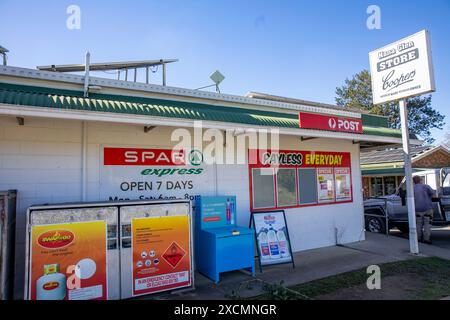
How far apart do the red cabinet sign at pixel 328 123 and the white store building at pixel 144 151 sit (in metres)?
0.06

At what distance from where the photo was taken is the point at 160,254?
5.09 m

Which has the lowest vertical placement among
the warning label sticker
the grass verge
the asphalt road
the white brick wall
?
the asphalt road

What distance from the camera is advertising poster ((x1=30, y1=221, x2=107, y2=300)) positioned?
4.25m

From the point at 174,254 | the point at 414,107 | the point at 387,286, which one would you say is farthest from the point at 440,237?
the point at 414,107

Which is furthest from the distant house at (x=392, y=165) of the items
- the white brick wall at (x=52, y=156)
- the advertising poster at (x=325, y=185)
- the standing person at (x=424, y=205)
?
the white brick wall at (x=52, y=156)

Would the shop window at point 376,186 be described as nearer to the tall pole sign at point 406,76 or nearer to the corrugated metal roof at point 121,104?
the tall pole sign at point 406,76

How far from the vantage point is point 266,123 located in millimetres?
6781

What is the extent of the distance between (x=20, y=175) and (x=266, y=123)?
183 inches

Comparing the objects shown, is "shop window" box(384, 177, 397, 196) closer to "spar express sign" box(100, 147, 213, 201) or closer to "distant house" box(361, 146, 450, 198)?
"distant house" box(361, 146, 450, 198)

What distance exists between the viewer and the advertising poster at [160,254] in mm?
4918

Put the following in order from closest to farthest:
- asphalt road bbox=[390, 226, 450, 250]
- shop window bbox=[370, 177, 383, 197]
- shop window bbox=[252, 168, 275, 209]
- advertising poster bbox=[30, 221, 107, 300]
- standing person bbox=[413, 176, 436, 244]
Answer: advertising poster bbox=[30, 221, 107, 300]
shop window bbox=[252, 168, 275, 209]
standing person bbox=[413, 176, 436, 244]
asphalt road bbox=[390, 226, 450, 250]
shop window bbox=[370, 177, 383, 197]

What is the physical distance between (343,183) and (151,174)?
5.69 metres

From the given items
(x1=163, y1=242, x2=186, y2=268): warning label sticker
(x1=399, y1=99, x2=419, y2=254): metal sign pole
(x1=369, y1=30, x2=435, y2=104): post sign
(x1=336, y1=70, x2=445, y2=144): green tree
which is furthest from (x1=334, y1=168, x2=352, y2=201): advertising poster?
(x1=336, y1=70, x2=445, y2=144): green tree
